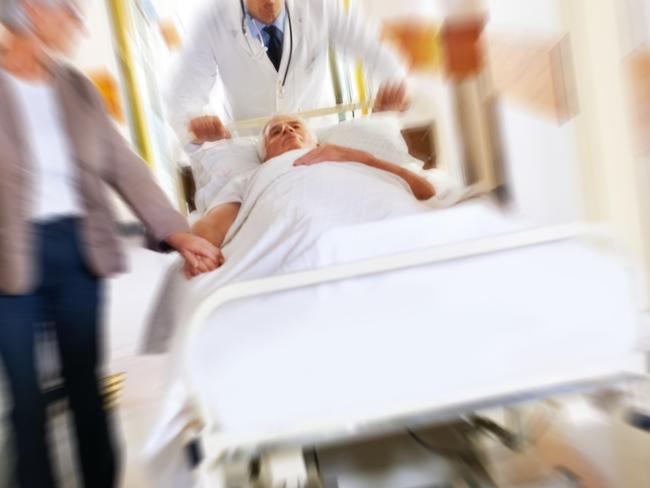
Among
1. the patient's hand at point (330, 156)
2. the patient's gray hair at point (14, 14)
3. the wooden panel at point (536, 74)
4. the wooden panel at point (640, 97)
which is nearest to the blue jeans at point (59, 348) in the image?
the patient's gray hair at point (14, 14)

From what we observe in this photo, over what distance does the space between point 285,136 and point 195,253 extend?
0.52 meters

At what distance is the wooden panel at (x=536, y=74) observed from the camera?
5.36 feet

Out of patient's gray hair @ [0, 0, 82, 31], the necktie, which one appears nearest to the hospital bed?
patient's gray hair @ [0, 0, 82, 31]

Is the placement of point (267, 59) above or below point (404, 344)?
above

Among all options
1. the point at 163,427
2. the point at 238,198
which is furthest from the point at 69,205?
the point at 163,427

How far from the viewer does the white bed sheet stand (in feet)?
2.57

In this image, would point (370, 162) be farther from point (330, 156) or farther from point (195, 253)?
point (195, 253)

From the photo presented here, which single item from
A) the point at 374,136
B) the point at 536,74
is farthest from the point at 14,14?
the point at 536,74

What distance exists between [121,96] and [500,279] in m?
1.16

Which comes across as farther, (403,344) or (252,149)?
(252,149)

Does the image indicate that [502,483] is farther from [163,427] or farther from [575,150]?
[575,150]

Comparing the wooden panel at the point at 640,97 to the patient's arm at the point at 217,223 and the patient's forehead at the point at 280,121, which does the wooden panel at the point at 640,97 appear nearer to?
the patient's forehead at the point at 280,121

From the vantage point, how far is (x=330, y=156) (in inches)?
52.9

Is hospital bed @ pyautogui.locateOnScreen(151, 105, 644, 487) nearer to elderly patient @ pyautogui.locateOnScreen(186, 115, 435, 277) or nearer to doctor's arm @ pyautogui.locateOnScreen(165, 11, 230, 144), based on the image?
elderly patient @ pyautogui.locateOnScreen(186, 115, 435, 277)
